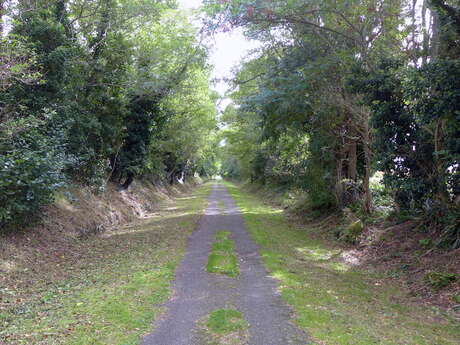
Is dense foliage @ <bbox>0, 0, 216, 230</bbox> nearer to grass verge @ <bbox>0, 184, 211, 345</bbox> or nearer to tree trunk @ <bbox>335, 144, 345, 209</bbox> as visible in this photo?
grass verge @ <bbox>0, 184, 211, 345</bbox>

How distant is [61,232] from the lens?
13.6 m

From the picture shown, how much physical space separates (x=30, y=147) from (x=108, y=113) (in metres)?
8.34

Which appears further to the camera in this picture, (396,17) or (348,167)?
(348,167)

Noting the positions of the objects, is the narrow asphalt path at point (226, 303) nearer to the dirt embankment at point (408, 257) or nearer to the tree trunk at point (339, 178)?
the dirt embankment at point (408, 257)

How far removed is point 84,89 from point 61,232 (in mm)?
7940

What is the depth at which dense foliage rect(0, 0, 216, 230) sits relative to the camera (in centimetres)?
1107

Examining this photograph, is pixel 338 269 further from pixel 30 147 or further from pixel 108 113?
pixel 108 113

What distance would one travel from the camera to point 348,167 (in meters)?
18.2

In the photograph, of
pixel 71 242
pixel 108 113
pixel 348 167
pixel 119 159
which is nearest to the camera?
pixel 71 242

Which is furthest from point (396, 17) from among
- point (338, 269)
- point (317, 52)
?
point (338, 269)

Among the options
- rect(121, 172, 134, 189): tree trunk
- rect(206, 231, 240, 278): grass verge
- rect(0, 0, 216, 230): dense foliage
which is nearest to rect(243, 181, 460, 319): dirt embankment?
rect(206, 231, 240, 278): grass verge

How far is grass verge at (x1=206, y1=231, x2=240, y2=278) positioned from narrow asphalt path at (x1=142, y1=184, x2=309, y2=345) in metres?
0.19

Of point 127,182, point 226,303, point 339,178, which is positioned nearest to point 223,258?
point 226,303

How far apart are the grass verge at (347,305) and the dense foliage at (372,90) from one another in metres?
3.00
